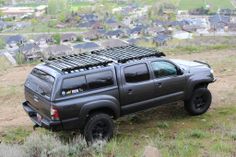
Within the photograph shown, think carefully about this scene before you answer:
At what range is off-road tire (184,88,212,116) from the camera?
28.3ft

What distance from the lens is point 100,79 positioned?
727 centimetres

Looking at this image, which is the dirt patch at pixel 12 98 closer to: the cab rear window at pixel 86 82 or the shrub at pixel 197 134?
the cab rear window at pixel 86 82

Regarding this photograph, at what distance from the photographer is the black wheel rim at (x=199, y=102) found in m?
8.73

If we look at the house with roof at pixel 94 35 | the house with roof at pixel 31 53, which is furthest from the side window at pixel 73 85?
the house with roof at pixel 94 35

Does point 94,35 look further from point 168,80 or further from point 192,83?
point 168,80

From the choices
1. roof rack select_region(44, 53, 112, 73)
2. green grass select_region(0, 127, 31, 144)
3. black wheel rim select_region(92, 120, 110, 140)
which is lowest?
green grass select_region(0, 127, 31, 144)

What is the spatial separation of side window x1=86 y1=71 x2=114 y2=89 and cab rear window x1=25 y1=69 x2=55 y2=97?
69 cm

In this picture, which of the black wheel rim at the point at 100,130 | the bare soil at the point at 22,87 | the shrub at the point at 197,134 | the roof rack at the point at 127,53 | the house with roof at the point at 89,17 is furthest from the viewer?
the house with roof at the point at 89,17

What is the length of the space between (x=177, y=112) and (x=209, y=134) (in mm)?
1639

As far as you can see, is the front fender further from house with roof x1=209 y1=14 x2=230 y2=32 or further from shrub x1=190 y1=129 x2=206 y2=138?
house with roof x1=209 y1=14 x2=230 y2=32

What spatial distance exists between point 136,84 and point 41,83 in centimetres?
183

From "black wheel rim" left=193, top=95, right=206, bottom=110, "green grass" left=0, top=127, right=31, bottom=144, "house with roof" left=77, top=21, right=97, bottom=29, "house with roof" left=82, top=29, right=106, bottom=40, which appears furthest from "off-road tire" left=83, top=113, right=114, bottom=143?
"house with roof" left=77, top=21, right=97, bottom=29

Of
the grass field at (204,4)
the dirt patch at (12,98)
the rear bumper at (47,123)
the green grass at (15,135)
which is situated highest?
the rear bumper at (47,123)

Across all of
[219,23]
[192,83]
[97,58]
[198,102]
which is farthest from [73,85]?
[219,23]
